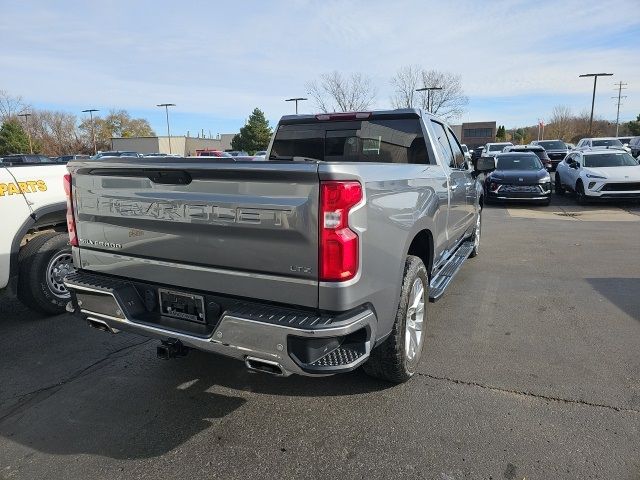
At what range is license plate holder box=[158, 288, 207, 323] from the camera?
9.01 feet

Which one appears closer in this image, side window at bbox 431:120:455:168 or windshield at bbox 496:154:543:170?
side window at bbox 431:120:455:168

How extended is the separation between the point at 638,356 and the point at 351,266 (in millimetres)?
2921

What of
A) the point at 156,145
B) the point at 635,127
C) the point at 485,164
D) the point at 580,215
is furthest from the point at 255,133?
the point at 485,164

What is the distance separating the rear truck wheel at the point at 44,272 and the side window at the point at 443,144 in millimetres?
4011

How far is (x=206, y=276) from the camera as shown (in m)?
2.67

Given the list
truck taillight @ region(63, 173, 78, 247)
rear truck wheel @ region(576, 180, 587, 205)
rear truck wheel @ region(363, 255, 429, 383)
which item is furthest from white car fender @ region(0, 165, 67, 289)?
rear truck wheel @ region(576, 180, 587, 205)

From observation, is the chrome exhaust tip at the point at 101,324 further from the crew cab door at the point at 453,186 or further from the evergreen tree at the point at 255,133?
the evergreen tree at the point at 255,133

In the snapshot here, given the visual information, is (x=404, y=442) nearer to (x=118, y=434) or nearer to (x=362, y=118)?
(x=118, y=434)

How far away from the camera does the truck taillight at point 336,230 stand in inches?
90.3

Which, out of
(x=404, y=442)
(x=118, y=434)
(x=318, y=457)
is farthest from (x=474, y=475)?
(x=118, y=434)

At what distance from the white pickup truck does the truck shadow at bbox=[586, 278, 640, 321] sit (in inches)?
235

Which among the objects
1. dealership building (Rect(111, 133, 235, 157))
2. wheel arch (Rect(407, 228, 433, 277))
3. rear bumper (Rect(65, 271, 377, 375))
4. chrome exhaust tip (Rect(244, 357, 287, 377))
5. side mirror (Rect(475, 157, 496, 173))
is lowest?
chrome exhaust tip (Rect(244, 357, 287, 377))

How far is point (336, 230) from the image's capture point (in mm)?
2314

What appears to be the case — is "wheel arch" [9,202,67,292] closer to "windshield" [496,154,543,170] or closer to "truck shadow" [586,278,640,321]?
"truck shadow" [586,278,640,321]
